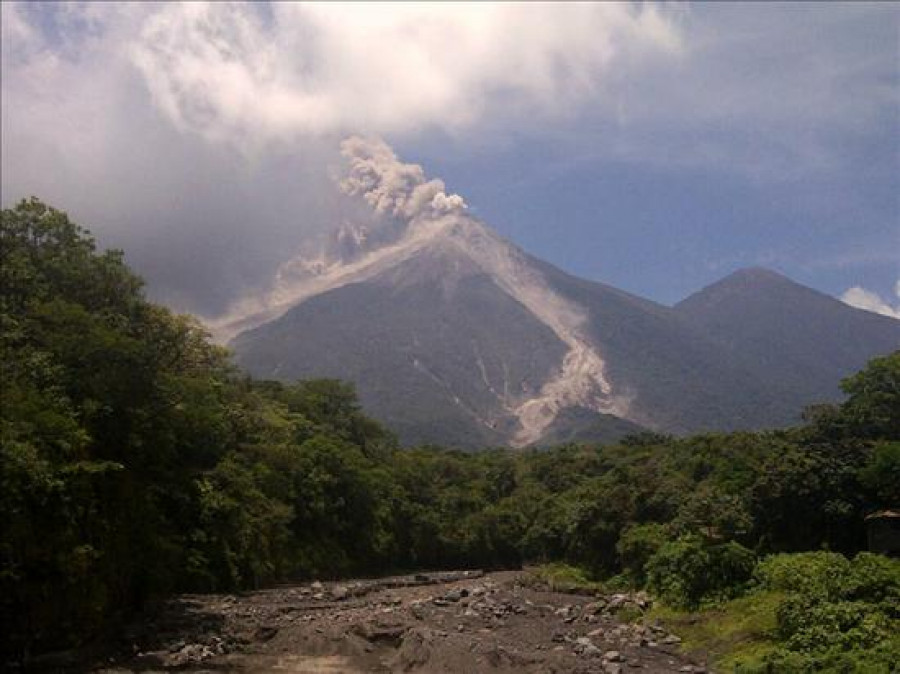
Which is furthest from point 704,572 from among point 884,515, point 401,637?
point 401,637

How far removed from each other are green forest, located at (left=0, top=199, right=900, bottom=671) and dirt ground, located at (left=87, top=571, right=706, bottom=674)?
1.67 metres

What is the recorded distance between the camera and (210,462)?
36.1 m

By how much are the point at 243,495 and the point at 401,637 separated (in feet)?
42.0

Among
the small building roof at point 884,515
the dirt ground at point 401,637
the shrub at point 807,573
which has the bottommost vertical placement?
the dirt ground at point 401,637

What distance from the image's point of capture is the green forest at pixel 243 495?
20.5 m

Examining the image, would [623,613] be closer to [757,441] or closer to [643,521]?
[643,521]

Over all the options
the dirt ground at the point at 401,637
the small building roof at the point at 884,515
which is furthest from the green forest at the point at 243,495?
the dirt ground at the point at 401,637

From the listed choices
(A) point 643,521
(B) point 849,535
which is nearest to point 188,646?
(B) point 849,535

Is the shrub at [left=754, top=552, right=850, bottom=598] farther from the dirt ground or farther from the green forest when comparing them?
the dirt ground

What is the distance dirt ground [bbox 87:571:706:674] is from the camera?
2344 centimetres

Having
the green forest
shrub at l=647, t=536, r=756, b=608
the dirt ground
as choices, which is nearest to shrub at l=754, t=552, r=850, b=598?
the green forest

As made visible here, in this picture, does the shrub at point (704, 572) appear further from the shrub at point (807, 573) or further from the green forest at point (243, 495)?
the shrub at point (807, 573)

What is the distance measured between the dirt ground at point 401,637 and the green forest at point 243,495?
1668 mm

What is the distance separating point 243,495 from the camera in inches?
1476
